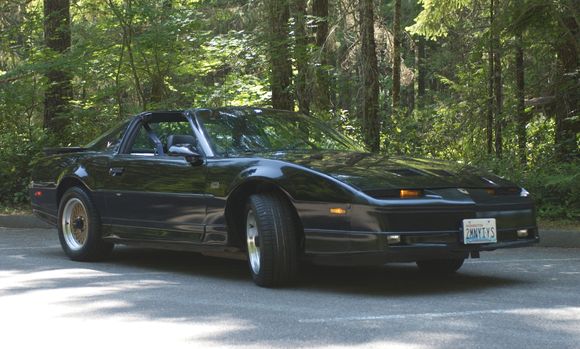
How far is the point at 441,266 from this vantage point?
7.73m

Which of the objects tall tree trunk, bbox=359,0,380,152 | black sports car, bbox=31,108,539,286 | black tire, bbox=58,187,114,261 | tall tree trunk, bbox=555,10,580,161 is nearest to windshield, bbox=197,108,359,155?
black sports car, bbox=31,108,539,286

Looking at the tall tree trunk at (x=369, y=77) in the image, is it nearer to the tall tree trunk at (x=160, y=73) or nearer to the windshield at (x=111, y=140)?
the tall tree trunk at (x=160, y=73)

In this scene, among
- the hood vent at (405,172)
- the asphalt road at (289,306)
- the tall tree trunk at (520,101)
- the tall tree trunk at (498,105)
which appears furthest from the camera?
the tall tree trunk at (498,105)

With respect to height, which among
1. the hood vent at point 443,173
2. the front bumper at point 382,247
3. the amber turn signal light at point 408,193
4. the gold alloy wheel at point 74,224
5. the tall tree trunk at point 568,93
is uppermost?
the tall tree trunk at point 568,93

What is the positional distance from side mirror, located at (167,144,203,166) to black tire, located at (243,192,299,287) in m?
0.89

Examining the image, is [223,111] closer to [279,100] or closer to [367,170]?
[367,170]

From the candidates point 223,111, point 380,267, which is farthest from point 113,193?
point 380,267

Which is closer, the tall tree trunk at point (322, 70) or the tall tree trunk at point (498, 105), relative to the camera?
the tall tree trunk at point (322, 70)

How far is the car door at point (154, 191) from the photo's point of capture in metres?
7.66

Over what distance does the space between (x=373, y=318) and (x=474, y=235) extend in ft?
4.49

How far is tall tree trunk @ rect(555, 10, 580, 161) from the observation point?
13.3 meters

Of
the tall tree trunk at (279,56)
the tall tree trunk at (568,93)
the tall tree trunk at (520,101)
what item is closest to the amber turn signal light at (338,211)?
the tall tree trunk at (568,93)

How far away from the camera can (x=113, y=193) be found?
856 centimetres

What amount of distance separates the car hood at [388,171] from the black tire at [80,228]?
2345mm
